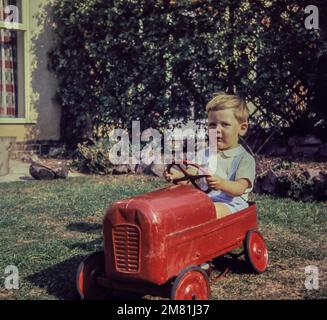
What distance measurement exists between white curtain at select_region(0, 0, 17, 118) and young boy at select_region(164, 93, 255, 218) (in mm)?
7791

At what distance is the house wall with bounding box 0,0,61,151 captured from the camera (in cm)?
1094

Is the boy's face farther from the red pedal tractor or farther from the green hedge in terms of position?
the green hedge

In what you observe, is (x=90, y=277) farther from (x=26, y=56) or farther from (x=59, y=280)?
(x=26, y=56)

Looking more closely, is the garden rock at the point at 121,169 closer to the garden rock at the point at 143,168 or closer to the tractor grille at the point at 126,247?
the garden rock at the point at 143,168

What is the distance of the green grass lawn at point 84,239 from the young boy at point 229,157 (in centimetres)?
61

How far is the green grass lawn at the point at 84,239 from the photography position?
3736mm

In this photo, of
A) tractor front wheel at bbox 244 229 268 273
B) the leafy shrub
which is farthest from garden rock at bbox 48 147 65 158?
tractor front wheel at bbox 244 229 268 273

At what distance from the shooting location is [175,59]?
31.3ft

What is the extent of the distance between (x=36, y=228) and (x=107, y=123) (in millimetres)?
5476

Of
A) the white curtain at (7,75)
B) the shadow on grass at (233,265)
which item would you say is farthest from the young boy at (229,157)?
the white curtain at (7,75)

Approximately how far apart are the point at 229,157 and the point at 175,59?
586 centimetres

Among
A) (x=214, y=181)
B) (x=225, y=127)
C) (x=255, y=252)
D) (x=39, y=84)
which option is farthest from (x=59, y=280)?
(x=39, y=84)
